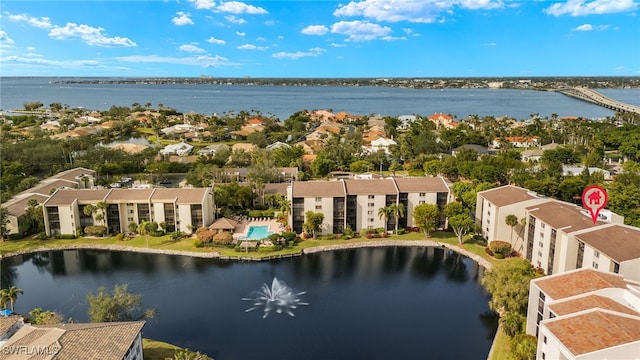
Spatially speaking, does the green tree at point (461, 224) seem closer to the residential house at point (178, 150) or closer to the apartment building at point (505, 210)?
the apartment building at point (505, 210)

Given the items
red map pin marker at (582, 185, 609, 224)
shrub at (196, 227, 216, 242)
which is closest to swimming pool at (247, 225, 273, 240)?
Answer: shrub at (196, 227, 216, 242)

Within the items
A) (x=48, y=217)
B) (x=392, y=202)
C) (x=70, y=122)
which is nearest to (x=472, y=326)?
(x=392, y=202)

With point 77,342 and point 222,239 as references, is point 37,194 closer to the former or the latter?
point 222,239

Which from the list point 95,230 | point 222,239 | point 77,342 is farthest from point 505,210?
point 95,230

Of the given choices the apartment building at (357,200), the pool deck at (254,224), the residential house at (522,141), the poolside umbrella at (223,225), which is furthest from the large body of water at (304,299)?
the residential house at (522,141)

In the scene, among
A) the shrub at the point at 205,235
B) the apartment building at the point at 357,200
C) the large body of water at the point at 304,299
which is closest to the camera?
the large body of water at the point at 304,299

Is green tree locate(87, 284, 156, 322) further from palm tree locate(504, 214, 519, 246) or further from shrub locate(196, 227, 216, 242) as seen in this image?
palm tree locate(504, 214, 519, 246)

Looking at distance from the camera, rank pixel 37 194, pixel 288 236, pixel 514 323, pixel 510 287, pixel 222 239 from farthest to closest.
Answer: pixel 37 194 → pixel 288 236 → pixel 222 239 → pixel 510 287 → pixel 514 323
